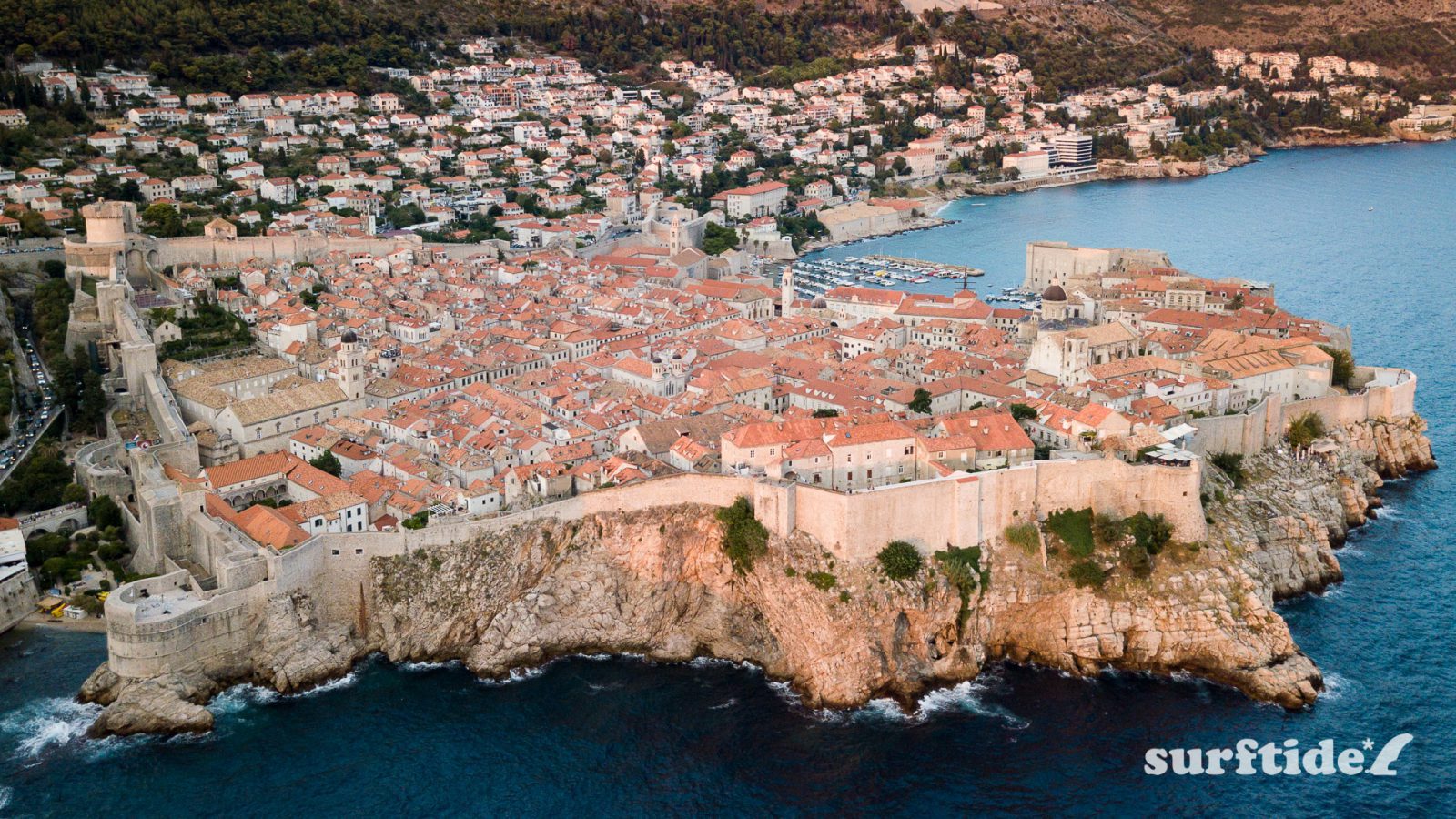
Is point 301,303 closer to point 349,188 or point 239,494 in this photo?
point 239,494

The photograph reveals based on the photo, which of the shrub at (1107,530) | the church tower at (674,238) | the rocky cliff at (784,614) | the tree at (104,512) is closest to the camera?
the rocky cliff at (784,614)

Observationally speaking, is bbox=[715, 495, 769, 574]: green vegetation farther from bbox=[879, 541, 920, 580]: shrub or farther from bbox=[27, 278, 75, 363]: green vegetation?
bbox=[27, 278, 75, 363]: green vegetation

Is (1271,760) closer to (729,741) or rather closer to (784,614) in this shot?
(784,614)

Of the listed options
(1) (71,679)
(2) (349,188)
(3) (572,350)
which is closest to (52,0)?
(2) (349,188)

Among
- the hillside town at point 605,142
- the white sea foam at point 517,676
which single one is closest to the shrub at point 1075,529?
the white sea foam at point 517,676

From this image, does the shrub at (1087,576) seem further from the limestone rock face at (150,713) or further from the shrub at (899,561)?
the limestone rock face at (150,713)

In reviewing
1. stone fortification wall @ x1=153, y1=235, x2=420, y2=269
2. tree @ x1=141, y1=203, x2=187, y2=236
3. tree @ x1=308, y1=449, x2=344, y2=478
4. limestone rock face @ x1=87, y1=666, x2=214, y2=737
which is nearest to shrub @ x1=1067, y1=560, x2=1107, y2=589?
limestone rock face @ x1=87, y1=666, x2=214, y2=737
